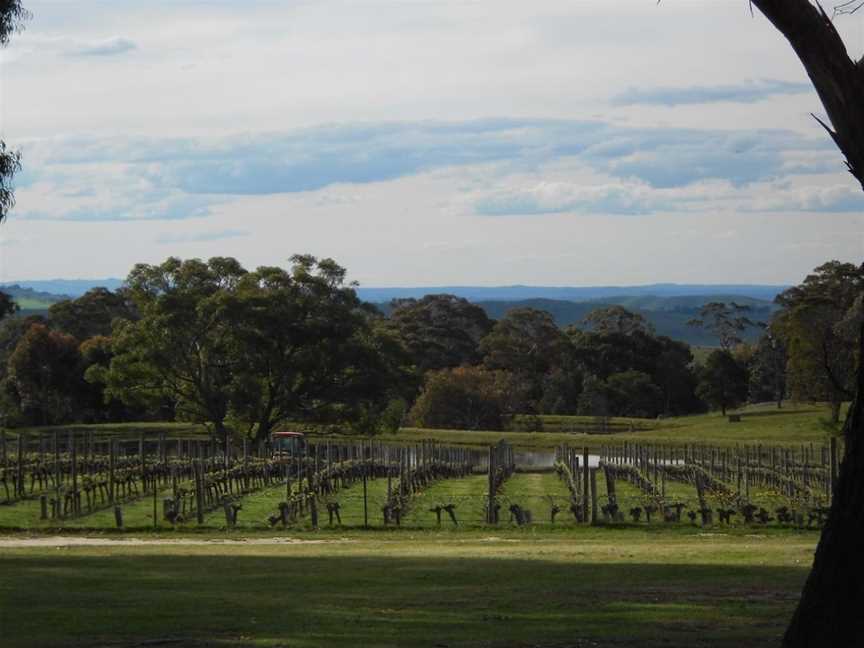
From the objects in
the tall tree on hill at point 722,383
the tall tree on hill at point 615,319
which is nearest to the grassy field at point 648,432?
the tall tree on hill at point 722,383

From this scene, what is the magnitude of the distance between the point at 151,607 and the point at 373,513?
24808mm

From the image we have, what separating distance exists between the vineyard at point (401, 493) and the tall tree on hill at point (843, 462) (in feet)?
67.1

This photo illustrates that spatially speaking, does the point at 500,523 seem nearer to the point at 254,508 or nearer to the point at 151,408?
the point at 254,508

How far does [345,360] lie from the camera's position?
6900cm

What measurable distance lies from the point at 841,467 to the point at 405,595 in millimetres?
6757

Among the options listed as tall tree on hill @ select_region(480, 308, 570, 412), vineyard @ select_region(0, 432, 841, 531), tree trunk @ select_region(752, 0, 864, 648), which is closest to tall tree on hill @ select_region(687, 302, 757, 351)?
tall tree on hill @ select_region(480, 308, 570, 412)

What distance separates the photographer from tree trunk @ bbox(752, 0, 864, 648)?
28.7ft

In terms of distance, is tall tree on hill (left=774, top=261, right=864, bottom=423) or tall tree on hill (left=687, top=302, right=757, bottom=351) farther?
tall tree on hill (left=687, top=302, right=757, bottom=351)

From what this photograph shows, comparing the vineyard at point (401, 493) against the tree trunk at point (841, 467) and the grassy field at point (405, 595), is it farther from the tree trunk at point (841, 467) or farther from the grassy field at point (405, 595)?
the tree trunk at point (841, 467)

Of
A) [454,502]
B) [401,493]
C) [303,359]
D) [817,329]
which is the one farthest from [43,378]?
[454,502]

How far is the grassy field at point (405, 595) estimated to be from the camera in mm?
11477

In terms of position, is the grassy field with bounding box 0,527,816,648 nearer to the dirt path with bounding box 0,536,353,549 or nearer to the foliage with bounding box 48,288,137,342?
the dirt path with bounding box 0,536,353,549

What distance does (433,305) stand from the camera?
121 metres

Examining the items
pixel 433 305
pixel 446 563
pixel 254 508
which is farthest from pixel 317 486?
pixel 433 305
